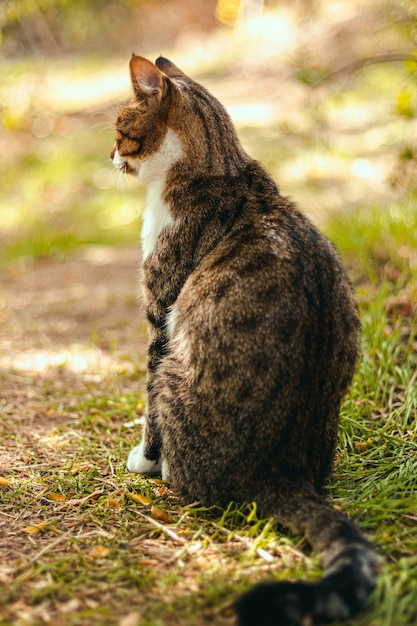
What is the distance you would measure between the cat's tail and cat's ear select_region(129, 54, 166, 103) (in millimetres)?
1657

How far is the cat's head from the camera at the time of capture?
254 centimetres

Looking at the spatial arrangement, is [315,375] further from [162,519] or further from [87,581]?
[87,581]

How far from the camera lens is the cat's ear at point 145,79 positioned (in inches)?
98.9

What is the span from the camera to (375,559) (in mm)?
1737

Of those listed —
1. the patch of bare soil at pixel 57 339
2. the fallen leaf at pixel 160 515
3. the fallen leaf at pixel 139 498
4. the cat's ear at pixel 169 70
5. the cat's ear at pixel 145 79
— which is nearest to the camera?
the fallen leaf at pixel 160 515

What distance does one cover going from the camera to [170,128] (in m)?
2.56

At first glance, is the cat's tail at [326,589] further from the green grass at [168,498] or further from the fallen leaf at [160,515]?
the fallen leaf at [160,515]

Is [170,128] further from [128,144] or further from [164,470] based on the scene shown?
[164,470]

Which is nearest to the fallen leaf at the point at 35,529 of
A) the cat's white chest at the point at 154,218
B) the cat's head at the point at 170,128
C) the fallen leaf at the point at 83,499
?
the fallen leaf at the point at 83,499

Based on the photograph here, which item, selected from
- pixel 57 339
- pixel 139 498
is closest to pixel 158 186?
pixel 139 498

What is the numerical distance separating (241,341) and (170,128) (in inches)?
37.5

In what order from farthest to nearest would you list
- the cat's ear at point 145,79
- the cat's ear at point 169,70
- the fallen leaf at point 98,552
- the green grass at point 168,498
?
the cat's ear at point 169,70, the cat's ear at point 145,79, the fallen leaf at point 98,552, the green grass at point 168,498

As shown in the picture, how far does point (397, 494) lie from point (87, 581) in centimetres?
106

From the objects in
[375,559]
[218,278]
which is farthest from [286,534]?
[218,278]
